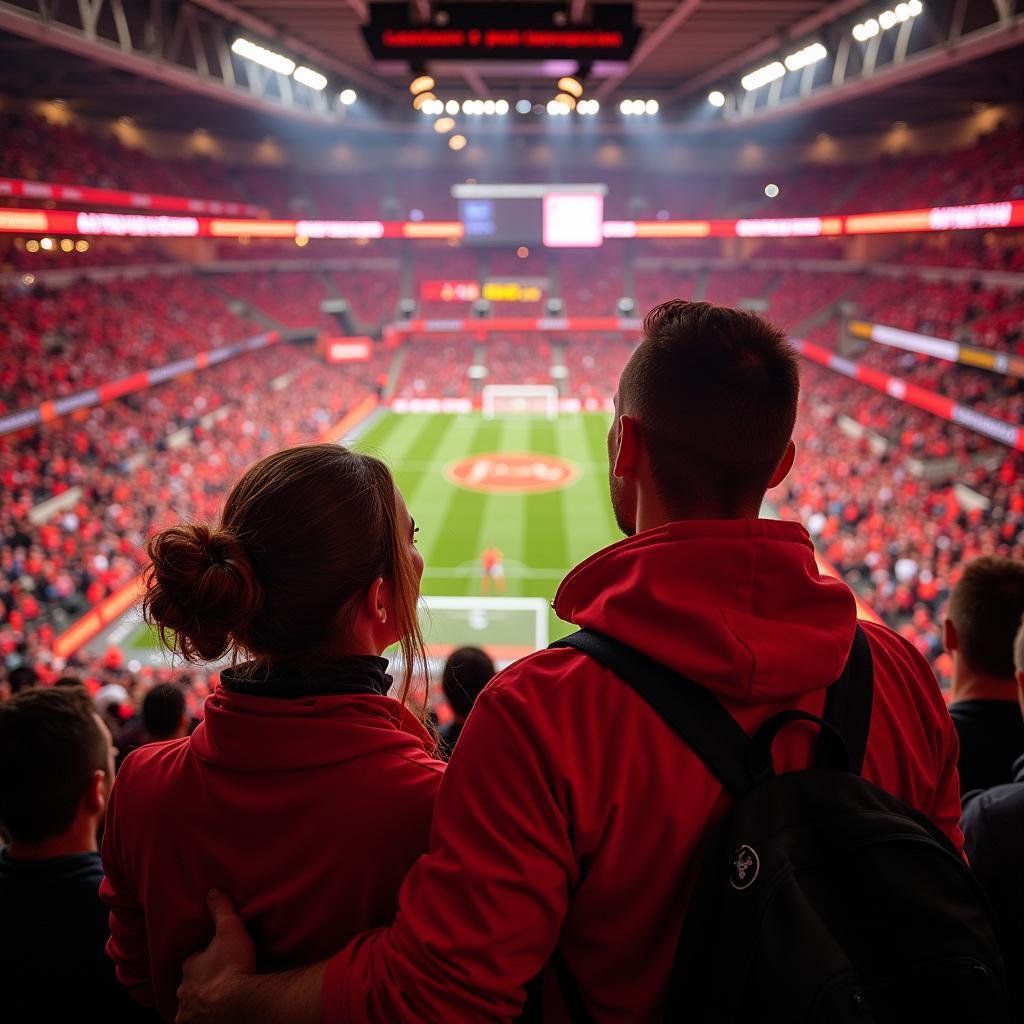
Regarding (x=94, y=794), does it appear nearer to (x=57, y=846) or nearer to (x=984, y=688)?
(x=57, y=846)

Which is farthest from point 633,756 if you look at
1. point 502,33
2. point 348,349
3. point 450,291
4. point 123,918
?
point 450,291

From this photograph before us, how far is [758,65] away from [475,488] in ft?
58.7

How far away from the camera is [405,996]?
4.74 ft

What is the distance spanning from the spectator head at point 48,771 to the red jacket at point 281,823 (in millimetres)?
994

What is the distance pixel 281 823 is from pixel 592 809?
0.66 m

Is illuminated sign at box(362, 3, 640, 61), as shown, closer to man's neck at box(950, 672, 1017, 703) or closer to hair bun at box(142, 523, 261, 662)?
man's neck at box(950, 672, 1017, 703)

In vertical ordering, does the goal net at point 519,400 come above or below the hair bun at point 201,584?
below

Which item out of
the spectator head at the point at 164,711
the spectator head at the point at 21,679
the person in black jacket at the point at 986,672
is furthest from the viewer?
the spectator head at the point at 21,679

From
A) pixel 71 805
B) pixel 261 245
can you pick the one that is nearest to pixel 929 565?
pixel 71 805

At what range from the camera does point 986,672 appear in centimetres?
355

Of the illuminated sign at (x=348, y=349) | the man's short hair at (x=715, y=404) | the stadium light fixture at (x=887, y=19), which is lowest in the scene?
the illuminated sign at (x=348, y=349)

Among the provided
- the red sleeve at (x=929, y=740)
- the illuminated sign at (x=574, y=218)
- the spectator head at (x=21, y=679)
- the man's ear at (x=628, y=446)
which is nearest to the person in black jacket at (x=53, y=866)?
the man's ear at (x=628, y=446)

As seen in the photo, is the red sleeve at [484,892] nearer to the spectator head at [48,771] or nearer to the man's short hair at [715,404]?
the man's short hair at [715,404]

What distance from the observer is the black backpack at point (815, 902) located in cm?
131
